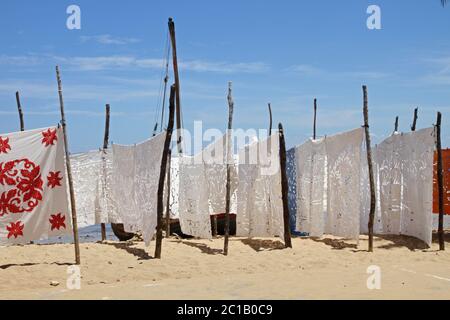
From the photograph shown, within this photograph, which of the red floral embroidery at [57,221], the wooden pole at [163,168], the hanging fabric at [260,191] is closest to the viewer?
the red floral embroidery at [57,221]

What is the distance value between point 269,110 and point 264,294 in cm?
667

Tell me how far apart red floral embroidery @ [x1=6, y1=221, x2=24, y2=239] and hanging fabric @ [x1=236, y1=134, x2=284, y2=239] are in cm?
421

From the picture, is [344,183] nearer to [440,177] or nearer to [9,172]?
[440,177]

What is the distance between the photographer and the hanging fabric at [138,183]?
28.3ft

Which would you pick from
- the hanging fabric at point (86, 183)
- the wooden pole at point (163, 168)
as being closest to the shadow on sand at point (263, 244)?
the wooden pole at point (163, 168)

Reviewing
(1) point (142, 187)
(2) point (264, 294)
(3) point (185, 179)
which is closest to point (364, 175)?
(3) point (185, 179)

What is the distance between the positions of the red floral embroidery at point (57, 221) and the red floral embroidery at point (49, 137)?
101cm

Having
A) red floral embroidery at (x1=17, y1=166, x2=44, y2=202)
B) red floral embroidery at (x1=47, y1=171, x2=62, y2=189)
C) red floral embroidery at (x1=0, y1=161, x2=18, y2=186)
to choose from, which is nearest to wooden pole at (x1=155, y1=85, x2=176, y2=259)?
red floral embroidery at (x1=47, y1=171, x2=62, y2=189)

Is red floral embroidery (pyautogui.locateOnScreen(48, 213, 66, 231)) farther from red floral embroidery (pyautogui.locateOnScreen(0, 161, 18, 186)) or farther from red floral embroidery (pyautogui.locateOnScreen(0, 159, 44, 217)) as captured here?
Answer: red floral embroidery (pyautogui.locateOnScreen(0, 161, 18, 186))

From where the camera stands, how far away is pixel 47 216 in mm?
7801

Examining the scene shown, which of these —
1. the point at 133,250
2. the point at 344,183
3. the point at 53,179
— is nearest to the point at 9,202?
the point at 53,179

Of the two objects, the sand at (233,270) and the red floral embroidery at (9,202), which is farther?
the red floral embroidery at (9,202)

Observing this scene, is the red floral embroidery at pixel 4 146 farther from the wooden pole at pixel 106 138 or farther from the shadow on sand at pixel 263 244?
the shadow on sand at pixel 263 244

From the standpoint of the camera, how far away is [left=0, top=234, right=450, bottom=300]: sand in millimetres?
6531
